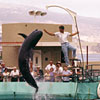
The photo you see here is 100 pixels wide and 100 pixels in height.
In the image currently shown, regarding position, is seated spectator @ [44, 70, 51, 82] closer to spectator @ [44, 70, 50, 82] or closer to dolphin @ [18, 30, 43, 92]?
spectator @ [44, 70, 50, 82]

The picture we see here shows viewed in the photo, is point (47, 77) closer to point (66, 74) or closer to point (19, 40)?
point (66, 74)

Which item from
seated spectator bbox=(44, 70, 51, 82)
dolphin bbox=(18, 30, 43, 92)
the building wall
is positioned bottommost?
seated spectator bbox=(44, 70, 51, 82)

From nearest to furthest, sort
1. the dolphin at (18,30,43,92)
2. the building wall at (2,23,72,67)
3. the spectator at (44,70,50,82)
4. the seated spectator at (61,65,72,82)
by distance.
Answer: the dolphin at (18,30,43,92)
the seated spectator at (61,65,72,82)
the spectator at (44,70,50,82)
the building wall at (2,23,72,67)

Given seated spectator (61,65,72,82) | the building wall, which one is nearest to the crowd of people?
seated spectator (61,65,72,82)

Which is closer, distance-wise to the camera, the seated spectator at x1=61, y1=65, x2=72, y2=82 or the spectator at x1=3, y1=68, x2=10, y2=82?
the seated spectator at x1=61, y1=65, x2=72, y2=82

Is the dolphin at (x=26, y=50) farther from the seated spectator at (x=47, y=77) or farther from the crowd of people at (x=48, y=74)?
the seated spectator at (x=47, y=77)

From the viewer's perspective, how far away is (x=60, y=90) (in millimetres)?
19672

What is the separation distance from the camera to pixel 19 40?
24984mm

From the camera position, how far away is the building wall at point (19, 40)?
81.3 feet

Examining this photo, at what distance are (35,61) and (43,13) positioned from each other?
9.31 ft

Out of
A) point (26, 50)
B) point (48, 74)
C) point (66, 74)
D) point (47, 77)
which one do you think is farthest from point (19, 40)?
point (26, 50)

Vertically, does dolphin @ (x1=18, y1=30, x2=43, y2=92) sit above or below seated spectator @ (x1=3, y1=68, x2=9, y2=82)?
above

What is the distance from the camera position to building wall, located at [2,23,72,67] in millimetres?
24781

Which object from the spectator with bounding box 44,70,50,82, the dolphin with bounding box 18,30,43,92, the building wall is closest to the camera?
the dolphin with bounding box 18,30,43,92
